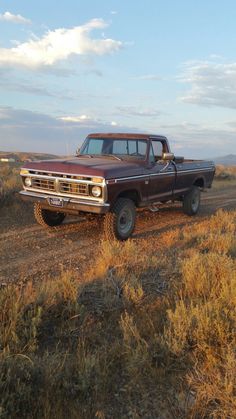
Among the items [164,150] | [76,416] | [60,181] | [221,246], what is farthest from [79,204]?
[76,416]

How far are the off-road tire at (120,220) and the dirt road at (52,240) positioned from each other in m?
0.29

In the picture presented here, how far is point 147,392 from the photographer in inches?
113

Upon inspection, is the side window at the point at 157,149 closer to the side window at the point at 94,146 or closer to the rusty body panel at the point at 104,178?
the rusty body panel at the point at 104,178

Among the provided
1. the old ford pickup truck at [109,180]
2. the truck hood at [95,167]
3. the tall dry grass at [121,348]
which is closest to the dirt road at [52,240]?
the old ford pickup truck at [109,180]

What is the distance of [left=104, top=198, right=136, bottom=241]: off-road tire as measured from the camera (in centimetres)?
721

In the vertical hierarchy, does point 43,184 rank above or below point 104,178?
below

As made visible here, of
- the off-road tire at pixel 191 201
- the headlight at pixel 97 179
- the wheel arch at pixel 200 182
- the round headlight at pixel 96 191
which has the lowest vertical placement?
the off-road tire at pixel 191 201

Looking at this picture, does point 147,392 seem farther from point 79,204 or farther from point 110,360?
point 79,204

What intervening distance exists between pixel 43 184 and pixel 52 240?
43.3 inches

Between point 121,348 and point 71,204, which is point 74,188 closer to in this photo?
point 71,204

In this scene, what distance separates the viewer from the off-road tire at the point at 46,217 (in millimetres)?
8141

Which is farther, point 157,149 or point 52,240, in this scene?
point 157,149

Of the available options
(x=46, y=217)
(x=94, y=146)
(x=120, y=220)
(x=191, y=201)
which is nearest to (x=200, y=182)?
(x=191, y=201)

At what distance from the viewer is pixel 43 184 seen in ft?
24.7
